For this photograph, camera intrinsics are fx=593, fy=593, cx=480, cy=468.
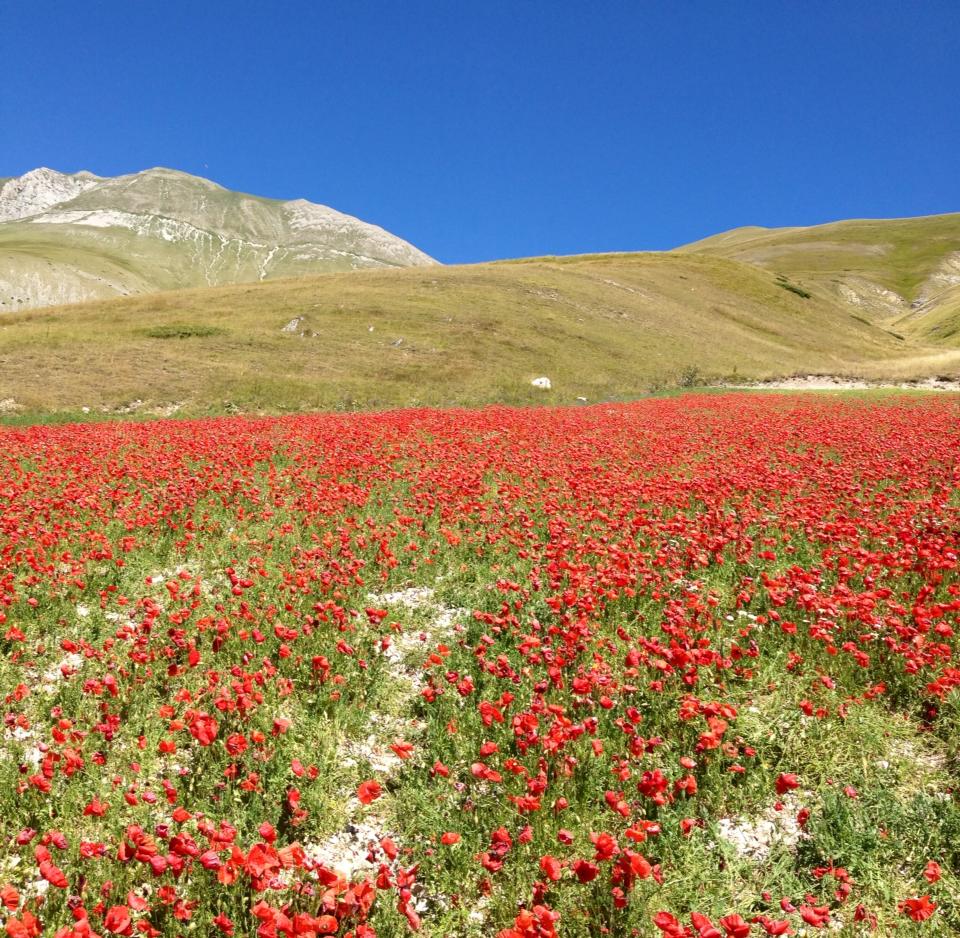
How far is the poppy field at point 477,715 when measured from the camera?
Result: 3.50 meters

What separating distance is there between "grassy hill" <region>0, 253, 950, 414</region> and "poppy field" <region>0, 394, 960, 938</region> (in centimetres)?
2503

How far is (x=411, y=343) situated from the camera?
46531mm

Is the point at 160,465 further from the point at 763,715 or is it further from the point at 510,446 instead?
the point at 763,715

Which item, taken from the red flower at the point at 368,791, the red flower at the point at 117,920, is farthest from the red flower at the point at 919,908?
the red flower at the point at 117,920

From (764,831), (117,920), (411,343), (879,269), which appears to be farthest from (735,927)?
(879,269)

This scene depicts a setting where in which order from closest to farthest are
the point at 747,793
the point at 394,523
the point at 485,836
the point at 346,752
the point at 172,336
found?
1. the point at 485,836
2. the point at 747,793
3. the point at 346,752
4. the point at 394,523
5. the point at 172,336

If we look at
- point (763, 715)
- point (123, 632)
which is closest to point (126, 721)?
point (123, 632)

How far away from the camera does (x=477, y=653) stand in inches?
228

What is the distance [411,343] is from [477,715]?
43.3m

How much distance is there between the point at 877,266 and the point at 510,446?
202 metres

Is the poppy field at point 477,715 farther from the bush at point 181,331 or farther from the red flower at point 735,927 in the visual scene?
the bush at point 181,331

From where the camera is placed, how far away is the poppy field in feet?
11.5

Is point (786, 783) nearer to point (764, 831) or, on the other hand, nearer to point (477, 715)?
point (764, 831)

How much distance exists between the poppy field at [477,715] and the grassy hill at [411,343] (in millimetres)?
25035
